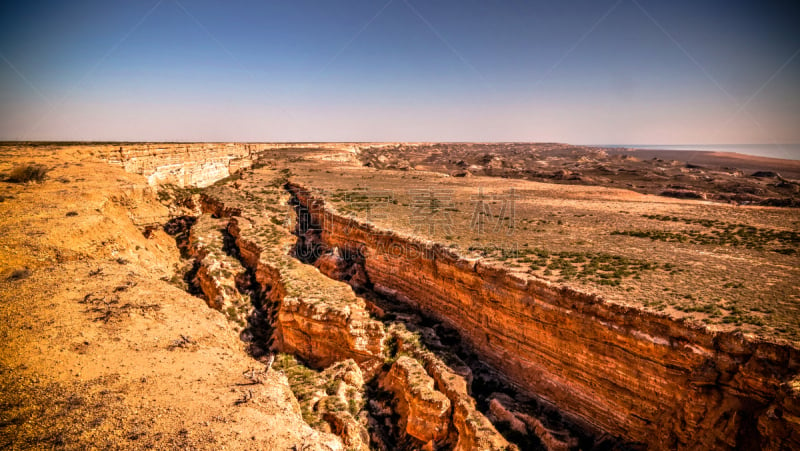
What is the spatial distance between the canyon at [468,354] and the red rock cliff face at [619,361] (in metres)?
0.03

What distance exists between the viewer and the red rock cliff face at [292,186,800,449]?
7.67 m

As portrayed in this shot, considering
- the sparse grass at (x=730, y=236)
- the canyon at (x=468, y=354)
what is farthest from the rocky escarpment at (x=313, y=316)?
the sparse grass at (x=730, y=236)

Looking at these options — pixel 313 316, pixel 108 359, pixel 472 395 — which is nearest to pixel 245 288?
pixel 313 316

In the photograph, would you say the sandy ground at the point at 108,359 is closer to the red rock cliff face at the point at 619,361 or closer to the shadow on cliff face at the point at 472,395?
the shadow on cliff face at the point at 472,395

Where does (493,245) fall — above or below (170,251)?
above

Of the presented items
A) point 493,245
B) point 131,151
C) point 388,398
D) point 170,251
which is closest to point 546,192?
point 493,245

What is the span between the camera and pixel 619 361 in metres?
9.80

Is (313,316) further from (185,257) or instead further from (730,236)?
(730,236)

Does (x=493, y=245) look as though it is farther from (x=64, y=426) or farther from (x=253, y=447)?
(x=64, y=426)

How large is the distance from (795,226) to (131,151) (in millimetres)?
48269

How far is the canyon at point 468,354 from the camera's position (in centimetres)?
816

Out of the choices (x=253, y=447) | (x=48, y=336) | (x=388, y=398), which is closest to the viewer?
(x=253, y=447)

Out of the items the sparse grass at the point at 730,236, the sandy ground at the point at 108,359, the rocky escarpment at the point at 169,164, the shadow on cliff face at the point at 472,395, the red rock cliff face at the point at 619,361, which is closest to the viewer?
the sandy ground at the point at 108,359

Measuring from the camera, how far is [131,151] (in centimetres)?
3055
